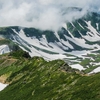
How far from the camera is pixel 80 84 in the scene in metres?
138

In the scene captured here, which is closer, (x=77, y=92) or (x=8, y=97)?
(x=77, y=92)

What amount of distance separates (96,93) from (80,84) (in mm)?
24547

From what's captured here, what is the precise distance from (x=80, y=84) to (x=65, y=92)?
7947 mm

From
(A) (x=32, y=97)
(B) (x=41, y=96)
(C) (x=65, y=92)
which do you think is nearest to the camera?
(C) (x=65, y=92)

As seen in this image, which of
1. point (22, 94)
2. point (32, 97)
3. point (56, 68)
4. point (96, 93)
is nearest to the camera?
point (96, 93)

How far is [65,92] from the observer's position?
13488 cm

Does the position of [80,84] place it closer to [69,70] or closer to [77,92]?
[77,92]

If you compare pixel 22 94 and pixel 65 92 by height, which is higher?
pixel 65 92

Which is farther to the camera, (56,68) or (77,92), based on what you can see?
(56,68)

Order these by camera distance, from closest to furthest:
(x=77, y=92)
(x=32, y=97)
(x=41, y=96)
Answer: (x=77, y=92) → (x=41, y=96) → (x=32, y=97)

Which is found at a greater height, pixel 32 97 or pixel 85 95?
pixel 85 95

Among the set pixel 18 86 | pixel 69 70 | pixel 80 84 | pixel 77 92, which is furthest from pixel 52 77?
pixel 77 92

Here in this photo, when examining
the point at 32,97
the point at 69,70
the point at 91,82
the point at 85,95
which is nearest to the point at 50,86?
the point at 32,97

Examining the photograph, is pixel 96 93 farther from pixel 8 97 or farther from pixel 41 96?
pixel 8 97
